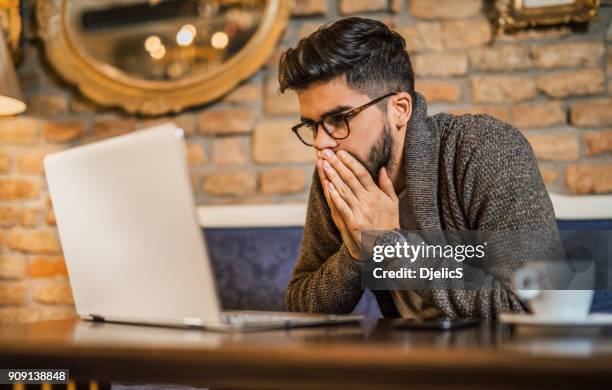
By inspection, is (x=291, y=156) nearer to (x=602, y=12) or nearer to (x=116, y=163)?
(x=602, y=12)

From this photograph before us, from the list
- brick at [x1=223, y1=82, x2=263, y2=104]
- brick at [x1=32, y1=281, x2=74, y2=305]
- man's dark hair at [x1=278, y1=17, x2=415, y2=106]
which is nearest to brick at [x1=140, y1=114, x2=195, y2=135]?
brick at [x1=223, y1=82, x2=263, y2=104]

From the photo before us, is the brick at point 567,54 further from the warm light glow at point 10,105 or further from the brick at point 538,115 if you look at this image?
the warm light glow at point 10,105

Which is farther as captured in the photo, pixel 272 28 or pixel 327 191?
pixel 272 28

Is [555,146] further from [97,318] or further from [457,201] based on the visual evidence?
[97,318]

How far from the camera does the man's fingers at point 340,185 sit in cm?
147

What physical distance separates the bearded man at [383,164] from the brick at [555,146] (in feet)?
1.84

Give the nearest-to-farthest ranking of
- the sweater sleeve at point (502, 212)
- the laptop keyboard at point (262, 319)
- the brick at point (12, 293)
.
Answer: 1. the laptop keyboard at point (262, 319)
2. the sweater sleeve at point (502, 212)
3. the brick at point (12, 293)

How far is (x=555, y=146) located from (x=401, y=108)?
25.5 inches

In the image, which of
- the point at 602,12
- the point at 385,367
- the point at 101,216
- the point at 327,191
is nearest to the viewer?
the point at 385,367

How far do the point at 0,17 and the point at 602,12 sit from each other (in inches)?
77.6

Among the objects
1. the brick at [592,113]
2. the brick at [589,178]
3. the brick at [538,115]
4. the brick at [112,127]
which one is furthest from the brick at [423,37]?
the brick at [112,127]

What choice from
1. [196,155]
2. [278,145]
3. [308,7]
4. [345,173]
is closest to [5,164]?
[196,155]

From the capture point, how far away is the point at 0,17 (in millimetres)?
2350

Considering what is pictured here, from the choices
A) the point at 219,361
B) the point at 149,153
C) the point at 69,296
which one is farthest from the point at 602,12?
the point at 69,296
